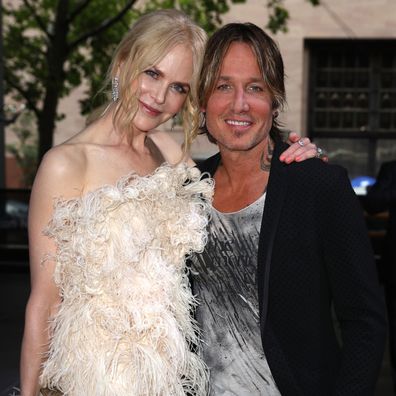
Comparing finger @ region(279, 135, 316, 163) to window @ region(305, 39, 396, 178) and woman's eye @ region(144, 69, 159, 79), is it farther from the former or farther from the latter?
window @ region(305, 39, 396, 178)

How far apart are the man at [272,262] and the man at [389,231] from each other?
301 centimetres

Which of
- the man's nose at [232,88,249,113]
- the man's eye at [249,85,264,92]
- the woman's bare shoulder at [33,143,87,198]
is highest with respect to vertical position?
the man's eye at [249,85,264,92]

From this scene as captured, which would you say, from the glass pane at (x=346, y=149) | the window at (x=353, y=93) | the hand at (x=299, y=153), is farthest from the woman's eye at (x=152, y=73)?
the glass pane at (x=346, y=149)

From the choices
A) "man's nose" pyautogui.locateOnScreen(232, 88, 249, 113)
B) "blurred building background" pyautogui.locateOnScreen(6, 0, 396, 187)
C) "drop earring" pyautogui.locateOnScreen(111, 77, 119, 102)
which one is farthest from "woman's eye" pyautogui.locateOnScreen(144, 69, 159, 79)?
"blurred building background" pyautogui.locateOnScreen(6, 0, 396, 187)

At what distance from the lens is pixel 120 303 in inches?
86.2

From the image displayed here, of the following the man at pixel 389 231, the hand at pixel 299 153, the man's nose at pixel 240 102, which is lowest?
the man at pixel 389 231

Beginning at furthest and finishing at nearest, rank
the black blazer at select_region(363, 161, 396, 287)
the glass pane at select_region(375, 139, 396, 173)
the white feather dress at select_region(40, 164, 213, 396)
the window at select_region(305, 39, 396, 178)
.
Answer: the glass pane at select_region(375, 139, 396, 173) < the window at select_region(305, 39, 396, 178) < the black blazer at select_region(363, 161, 396, 287) < the white feather dress at select_region(40, 164, 213, 396)

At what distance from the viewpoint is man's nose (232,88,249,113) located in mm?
2357

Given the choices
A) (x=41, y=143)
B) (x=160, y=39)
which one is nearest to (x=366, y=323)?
(x=160, y=39)

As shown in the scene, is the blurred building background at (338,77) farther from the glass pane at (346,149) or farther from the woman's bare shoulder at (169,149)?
the woman's bare shoulder at (169,149)

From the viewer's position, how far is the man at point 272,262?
2076 millimetres

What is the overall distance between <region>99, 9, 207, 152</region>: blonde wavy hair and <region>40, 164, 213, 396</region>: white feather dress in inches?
12.9

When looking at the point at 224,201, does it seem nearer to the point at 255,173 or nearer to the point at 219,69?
the point at 255,173

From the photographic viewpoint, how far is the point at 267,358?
2121 millimetres
